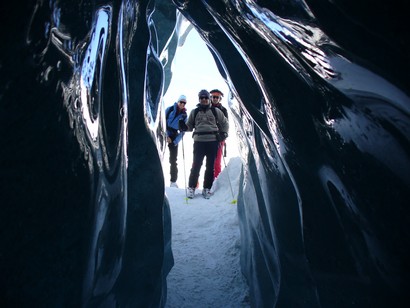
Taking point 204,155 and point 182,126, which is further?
point 182,126

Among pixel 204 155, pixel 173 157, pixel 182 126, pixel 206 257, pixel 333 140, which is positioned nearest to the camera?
pixel 333 140

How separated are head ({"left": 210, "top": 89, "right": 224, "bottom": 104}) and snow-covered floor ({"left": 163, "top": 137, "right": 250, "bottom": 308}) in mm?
1816

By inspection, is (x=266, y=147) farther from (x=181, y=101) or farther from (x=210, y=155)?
(x=181, y=101)

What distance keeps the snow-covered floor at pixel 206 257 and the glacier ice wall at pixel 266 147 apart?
0.86 meters

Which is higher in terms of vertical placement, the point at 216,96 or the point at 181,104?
the point at 216,96

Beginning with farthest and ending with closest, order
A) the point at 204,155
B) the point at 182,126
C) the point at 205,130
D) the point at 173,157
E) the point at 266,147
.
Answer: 1. the point at 173,157
2. the point at 182,126
3. the point at 204,155
4. the point at 205,130
5. the point at 266,147

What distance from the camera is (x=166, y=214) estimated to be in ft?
9.48

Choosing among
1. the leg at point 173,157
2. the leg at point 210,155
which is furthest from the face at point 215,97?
the leg at point 173,157

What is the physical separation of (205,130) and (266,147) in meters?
3.20

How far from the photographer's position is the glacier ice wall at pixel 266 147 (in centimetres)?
77

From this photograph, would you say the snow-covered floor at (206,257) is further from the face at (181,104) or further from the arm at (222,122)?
the face at (181,104)

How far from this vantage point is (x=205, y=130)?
5.05 meters

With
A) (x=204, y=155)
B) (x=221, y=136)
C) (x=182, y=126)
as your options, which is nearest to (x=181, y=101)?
(x=182, y=126)

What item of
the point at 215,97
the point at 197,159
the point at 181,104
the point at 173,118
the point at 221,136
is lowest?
the point at 197,159
